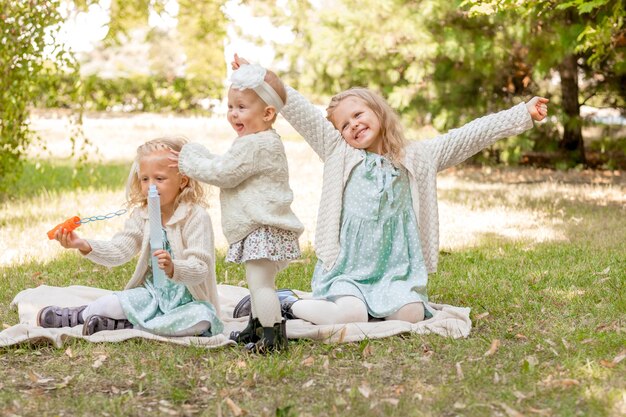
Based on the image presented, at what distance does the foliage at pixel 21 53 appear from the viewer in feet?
25.1

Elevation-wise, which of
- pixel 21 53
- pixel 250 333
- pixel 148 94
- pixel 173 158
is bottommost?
pixel 250 333

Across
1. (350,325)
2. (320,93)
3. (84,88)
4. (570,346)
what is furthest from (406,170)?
(320,93)

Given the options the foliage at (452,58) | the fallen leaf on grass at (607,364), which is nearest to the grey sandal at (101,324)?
the fallen leaf on grass at (607,364)

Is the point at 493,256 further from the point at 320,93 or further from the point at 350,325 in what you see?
the point at 320,93

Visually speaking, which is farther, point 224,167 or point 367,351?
point 367,351

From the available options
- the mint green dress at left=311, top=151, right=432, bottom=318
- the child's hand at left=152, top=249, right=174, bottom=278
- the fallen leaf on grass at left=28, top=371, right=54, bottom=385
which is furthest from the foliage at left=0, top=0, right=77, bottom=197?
the fallen leaf on grass at left=28, top=371, right=54, bottom=385

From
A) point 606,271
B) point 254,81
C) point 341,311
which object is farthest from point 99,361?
point 606,271

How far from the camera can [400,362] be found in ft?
12.2

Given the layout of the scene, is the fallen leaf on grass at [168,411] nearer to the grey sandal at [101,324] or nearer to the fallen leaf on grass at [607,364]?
the grey sandal at [101,324]

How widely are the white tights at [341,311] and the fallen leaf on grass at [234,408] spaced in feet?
3.54

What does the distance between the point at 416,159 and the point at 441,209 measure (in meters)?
4.00

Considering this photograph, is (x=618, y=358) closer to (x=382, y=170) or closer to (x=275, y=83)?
(x=382, y=170)

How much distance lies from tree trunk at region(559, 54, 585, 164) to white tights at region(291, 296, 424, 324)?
6873mm

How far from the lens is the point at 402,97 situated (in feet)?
36.0
